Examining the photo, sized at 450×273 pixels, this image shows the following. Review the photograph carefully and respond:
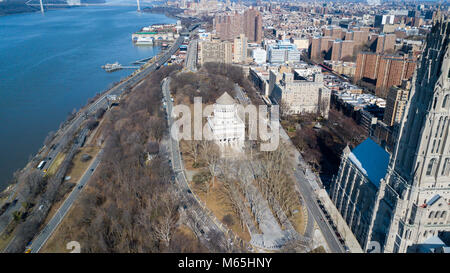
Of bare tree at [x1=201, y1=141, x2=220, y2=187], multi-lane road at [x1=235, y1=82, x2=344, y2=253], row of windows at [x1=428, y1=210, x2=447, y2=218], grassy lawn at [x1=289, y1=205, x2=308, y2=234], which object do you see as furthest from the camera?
bare tree at [x1=201, y1=141, x2=220, y2=187]

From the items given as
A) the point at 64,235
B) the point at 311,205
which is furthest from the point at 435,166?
the point at 64,235

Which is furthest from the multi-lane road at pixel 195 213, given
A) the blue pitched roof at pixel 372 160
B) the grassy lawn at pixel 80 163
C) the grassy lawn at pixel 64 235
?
the blue pitched roof at pixel 372 160

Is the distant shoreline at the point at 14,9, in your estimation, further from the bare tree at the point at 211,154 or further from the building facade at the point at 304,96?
the bare tree at the point at 211,154

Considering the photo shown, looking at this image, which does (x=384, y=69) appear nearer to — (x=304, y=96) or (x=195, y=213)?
(x=304, y=96)

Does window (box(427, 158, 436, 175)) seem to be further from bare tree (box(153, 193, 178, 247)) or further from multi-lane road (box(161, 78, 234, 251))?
bare tree (box(153, 193, 178, 247))

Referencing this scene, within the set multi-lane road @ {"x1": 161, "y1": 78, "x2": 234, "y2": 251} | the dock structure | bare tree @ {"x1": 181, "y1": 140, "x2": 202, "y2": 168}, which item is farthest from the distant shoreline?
multi-lane road @ {"x1": 161, "y1": 78, "x2": 234, "y2": 251}
